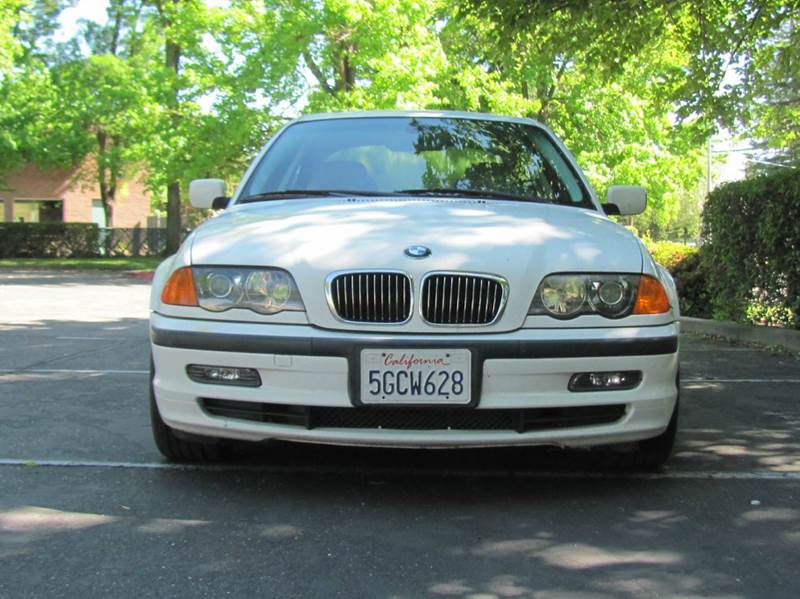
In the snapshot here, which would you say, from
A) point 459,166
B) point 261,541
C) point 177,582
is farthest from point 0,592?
point 459,166

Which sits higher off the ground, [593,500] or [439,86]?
[439,86]

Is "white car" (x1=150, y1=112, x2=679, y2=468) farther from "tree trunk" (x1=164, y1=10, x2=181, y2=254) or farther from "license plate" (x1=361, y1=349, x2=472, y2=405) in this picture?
"tree trunk" (x1=164, y1=10, x2=181, y2=254)

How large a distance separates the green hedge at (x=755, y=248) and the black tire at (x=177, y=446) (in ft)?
19.8

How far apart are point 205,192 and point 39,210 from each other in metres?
38.0

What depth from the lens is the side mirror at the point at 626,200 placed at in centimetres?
500

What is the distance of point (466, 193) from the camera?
172 inches

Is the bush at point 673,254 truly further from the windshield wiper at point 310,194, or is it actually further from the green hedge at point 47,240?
the green hedge at point 47,240

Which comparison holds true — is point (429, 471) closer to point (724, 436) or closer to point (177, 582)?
point (177, 582)

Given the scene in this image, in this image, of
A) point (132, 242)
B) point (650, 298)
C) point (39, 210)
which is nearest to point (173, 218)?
point (132, 242)

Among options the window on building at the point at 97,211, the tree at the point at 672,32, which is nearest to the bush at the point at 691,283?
the tree at the point at 672,32

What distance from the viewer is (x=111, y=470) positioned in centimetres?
393

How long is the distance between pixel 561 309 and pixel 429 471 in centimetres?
106

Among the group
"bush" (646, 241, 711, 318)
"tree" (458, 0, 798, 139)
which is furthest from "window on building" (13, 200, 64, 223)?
"bush" (646, 241, 711, 318)

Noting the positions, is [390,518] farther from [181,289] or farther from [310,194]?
[310,194]
